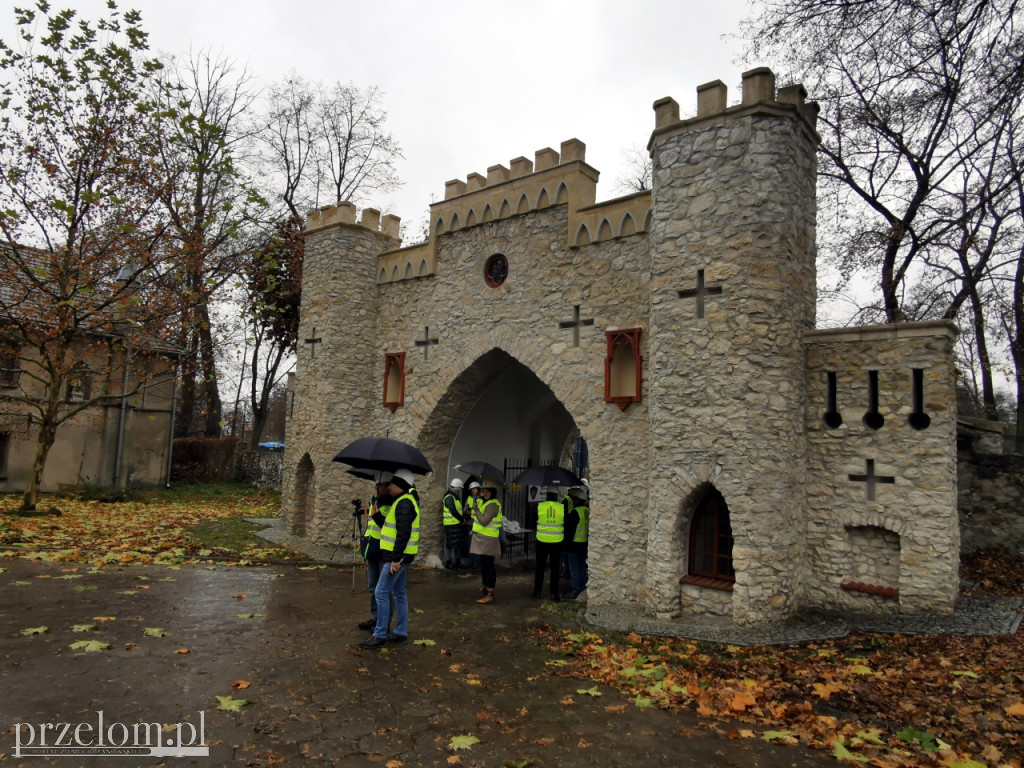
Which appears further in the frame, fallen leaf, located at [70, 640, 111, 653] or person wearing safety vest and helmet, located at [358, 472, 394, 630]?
person wearing safety vest and helmet, located at [358, 472, 394, 630]

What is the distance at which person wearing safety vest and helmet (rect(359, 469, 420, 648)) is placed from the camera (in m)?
6.34

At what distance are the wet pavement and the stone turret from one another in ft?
7.45

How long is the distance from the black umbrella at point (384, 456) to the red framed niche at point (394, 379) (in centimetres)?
452

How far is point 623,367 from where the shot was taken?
9.44 m

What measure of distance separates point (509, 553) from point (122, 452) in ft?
46.7

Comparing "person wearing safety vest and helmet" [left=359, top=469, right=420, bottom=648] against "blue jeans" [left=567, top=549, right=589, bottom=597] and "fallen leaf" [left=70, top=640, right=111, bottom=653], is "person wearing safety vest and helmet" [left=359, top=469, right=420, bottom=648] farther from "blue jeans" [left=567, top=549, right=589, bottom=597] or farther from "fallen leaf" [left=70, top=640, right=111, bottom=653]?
"blue jeans" [left=567, top=549, right=589, bottom=597]

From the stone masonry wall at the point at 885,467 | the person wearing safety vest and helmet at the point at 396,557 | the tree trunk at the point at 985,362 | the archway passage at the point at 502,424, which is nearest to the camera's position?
the person wearing safety vest and helmet at the point at 396,557

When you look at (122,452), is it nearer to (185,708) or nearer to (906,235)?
(185,708)

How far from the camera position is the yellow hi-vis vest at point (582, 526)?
31.2ft

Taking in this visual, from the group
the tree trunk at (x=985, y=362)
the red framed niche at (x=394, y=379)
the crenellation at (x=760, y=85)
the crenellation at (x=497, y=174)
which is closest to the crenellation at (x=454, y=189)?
the crenellation at (x=497, y=174)

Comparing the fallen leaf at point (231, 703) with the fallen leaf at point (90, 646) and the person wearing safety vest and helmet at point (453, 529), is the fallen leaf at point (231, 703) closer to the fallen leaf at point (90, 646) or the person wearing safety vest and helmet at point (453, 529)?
the fallen leaf at point (90, 646)

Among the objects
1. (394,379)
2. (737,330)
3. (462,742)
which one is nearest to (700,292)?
(737,330)

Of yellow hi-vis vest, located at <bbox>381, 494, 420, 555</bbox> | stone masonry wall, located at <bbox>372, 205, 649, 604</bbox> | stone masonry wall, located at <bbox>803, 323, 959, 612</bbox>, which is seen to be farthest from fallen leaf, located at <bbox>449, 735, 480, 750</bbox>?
stone masonry wall, located at <bbox>803, 323, 959, 612</bbox>

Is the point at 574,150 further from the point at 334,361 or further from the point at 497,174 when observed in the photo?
the point at 334,361
